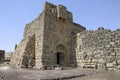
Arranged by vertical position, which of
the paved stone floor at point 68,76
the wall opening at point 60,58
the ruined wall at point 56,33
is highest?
the ruined wall at point 56,33

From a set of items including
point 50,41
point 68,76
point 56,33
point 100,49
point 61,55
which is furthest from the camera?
point 61,55

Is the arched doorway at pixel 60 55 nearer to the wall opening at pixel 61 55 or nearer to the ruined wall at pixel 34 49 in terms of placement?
the wall opening at pixel 61 55

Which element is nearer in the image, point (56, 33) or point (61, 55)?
point (56, 33)

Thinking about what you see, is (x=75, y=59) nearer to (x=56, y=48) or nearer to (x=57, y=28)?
(x=56, y=48)

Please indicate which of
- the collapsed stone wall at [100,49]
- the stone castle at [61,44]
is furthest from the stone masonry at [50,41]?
the collapsed stone wall at [100,49]

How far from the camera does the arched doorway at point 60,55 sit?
15.7 meters

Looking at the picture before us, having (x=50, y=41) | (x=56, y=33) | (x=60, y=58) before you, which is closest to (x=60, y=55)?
(x=60, y=58)

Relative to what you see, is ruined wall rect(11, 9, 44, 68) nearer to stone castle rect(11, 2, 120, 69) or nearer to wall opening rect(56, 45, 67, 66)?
stone castle rect(11, 2, 120, 69)

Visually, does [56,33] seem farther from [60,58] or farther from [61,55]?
[60,58]

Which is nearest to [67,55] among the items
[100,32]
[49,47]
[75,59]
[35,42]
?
[75,59]

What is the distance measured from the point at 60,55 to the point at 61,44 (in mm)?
1338

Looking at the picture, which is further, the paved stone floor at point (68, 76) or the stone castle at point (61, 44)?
the stone castle at point (61, 44)

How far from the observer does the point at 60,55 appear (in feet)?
53.4

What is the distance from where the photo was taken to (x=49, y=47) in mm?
14672
